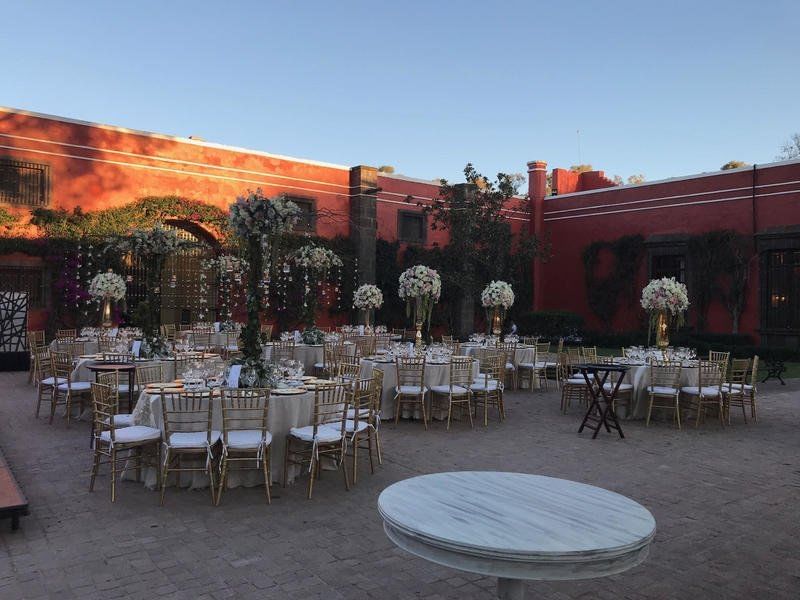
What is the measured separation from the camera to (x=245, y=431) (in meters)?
5.43

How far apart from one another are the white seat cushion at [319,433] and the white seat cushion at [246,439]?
0.24 meters

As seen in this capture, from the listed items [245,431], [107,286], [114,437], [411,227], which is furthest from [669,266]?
[114,437]

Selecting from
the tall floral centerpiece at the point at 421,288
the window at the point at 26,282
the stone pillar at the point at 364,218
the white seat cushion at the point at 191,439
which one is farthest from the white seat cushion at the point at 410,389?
the stone pillar at the point at 364,218

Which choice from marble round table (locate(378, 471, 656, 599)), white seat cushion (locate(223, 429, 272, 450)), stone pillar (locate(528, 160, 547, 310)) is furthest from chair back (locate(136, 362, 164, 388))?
stone pillar (locate(528, 160, 547, 310))

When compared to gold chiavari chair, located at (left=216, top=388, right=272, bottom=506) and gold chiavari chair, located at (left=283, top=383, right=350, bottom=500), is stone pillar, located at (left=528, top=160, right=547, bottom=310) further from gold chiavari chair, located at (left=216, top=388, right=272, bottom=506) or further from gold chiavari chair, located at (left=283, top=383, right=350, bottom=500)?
gold chiavari chair, located at (left=216, top=388, right=272, bottom=506)

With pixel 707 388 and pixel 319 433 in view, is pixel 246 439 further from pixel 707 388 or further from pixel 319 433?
pixel 707 388

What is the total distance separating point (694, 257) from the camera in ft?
63.4

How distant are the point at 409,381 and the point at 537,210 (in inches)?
661

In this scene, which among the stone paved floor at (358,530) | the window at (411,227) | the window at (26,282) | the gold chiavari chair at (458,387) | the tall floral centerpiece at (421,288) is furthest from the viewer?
the window at (411,227)

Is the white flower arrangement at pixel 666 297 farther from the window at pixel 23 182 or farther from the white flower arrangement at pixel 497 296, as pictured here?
the window at pixel 23 182

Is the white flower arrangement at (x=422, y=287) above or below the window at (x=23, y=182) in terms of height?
below

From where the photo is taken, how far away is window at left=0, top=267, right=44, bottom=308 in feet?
48.5

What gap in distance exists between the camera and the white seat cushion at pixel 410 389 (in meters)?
8.28

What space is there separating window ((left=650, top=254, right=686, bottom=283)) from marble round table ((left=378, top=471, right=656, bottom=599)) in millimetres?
18593
